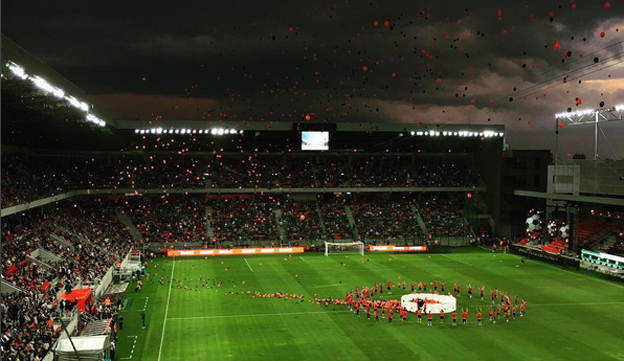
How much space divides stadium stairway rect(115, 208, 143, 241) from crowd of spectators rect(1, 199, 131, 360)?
99cm

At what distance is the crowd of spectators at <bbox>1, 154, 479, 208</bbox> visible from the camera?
59.1 m

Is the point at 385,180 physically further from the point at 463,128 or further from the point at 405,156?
the point at 463,128

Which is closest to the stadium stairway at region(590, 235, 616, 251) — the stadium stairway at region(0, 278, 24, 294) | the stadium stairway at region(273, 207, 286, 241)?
the stadium stairway at region(273, 207, 286, 241)

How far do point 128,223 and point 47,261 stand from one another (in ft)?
74.2

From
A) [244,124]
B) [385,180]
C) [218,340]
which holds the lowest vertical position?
[218,340]

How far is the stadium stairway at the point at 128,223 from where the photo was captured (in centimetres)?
5438

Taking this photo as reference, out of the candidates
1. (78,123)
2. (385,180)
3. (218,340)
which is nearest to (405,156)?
(385,180)

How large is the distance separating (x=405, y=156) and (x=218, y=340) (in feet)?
164

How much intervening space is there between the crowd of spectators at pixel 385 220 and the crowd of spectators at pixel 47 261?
24158 mm

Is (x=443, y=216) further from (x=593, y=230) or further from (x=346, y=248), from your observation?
(x=593, y=230)

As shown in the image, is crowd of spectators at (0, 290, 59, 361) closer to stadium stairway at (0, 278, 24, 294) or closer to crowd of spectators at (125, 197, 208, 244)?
stadium stairway at (0, 278, 24, 294)

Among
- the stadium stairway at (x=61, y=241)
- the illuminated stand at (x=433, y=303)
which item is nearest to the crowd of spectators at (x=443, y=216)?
the illuminated stand at (x=433, y=303)

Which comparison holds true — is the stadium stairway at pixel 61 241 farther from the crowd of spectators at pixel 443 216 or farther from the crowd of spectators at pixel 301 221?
the crowd of spectators at pixel 443 216

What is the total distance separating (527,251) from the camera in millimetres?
51469
